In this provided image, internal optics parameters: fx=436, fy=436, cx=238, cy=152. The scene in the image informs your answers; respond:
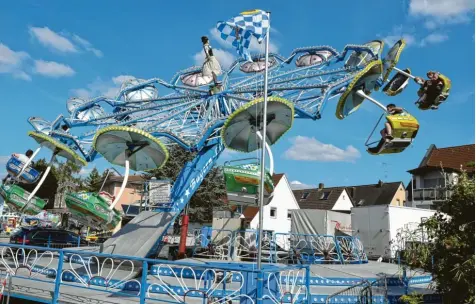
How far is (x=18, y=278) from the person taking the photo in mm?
12359

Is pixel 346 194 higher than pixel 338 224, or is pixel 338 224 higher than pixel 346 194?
pixel 346 194

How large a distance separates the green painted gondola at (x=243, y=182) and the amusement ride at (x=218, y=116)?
3cm

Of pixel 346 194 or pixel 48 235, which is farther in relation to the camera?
pixel 346 194

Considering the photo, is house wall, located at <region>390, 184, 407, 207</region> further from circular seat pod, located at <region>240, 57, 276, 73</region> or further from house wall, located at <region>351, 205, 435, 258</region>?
circular seat pod, located at <region>240, 57, 276, 73</region>

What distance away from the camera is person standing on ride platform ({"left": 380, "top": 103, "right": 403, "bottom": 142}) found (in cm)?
1249

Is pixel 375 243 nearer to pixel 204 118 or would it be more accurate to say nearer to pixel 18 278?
pixel 204 118

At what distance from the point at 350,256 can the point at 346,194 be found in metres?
30.8

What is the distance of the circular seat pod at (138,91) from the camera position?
21484 millimetres

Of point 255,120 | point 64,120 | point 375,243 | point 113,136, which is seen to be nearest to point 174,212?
point 113,136

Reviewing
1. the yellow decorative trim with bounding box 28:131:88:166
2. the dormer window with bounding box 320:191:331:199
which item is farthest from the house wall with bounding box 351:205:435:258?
the dormer window with bounding box 320:191:331:199

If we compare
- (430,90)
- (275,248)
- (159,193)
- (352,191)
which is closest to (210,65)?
→ (159,193)

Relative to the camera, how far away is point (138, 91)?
2170cm

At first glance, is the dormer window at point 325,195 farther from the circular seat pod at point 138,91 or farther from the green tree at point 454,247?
the green tree at point 454,247

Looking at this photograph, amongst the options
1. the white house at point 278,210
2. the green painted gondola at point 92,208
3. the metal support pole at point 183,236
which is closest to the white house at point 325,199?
the white house at point 278,210
